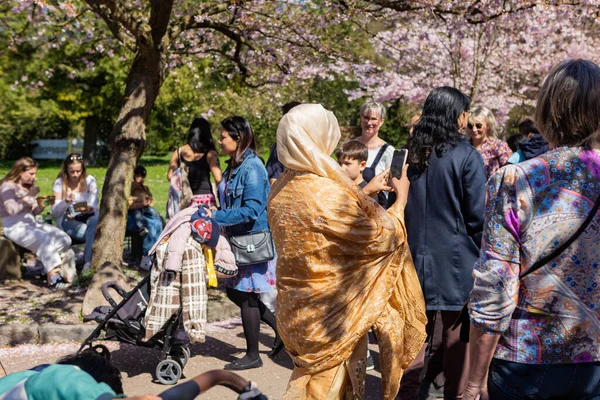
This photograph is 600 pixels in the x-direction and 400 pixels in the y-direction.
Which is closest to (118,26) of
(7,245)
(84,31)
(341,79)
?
(7,245)

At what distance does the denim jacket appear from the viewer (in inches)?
219

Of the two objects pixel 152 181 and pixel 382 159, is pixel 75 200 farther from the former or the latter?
pixel 152 181

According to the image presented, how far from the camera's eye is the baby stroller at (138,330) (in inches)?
215

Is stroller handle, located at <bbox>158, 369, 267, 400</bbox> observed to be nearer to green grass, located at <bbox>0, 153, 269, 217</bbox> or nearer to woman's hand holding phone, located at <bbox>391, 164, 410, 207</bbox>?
woman's hand holding phone, located at <bbox>391, 164, 410, 207</bbox>

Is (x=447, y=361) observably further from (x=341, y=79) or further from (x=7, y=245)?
(x=341, y=79)

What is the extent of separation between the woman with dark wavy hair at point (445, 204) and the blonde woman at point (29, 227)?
192 inches

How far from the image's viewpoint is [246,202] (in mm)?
5629

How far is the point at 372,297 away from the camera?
3764 millimetres

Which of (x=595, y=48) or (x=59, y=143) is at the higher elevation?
(x=595, y=48)

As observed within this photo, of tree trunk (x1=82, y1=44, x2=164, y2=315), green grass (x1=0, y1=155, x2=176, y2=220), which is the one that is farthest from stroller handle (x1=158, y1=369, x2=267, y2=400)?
green grass (x1=0, y1=155, x2=176, y2=220)

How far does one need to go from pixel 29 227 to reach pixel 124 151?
1469 millimetres

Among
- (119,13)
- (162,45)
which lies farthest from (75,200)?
(119,13)

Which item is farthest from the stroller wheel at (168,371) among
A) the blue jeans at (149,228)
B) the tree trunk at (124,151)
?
the blue jeans at (149,228)

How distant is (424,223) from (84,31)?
880 cm
